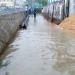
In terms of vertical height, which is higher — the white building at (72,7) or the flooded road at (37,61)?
the white building at (72,7)

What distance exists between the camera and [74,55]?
14781mm

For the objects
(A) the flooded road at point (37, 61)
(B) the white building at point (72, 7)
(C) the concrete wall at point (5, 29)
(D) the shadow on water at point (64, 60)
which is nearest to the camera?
(A) the flooded road at point (37, 61)

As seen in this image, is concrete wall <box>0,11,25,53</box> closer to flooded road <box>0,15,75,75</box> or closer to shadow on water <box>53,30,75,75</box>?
flooded road <box>0,15,75,75</box>

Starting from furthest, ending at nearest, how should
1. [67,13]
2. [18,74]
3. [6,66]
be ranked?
[67,13], [6,66], [18,74]

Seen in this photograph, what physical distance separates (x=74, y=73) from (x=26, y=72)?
1.69 m

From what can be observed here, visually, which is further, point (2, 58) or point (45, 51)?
point (45, 51)

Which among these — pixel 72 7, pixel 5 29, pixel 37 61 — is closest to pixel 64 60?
pixel 37 61

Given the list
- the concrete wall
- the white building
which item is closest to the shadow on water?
the concrete wall

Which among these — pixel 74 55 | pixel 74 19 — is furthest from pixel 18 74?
pixel 74 19

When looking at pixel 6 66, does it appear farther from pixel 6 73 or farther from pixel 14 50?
pixel 14 50

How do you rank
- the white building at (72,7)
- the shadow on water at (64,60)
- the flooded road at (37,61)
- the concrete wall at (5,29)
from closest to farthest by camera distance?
the flooded road at (37,61) < the shadow on water at (64,60) < the concrete wall at (5,29) < the white building at (72,7)

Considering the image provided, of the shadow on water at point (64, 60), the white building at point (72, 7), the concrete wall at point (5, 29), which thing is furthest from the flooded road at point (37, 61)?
the white building at point (72, 7)

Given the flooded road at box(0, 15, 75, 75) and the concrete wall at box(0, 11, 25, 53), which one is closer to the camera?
the flooded road at box(0, 15, 75, 75)

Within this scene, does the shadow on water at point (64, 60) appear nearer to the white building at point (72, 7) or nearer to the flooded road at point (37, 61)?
the flooded road at point (37, 61)
